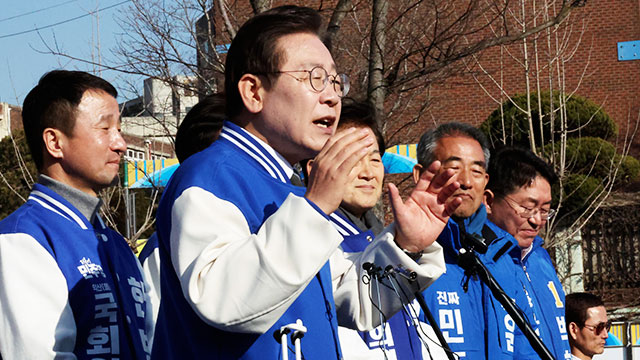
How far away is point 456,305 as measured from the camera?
4594mm

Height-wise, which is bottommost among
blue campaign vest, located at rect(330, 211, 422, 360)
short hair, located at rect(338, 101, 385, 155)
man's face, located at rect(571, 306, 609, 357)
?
man's face, located at rect(571, 306, 609, 357)

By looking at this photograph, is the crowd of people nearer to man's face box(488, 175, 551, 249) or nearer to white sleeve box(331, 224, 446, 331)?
white sleeve box(331, 224, 446, 331)

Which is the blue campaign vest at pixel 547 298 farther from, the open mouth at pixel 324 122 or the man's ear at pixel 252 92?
the man's ear at pixel 252 92

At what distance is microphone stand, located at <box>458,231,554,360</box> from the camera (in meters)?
3.61

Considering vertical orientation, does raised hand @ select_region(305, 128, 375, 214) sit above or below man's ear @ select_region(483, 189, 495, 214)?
below

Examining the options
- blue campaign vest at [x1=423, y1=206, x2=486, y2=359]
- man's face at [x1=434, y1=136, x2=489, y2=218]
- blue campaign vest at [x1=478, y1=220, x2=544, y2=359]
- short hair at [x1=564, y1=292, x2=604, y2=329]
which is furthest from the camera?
short hair at [x1=564, y1=292, x2=604, y2=329]

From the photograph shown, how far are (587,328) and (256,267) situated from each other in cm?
714

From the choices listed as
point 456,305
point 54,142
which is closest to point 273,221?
A: point 54,142

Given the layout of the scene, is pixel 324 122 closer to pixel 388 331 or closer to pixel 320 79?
pixel 320 79

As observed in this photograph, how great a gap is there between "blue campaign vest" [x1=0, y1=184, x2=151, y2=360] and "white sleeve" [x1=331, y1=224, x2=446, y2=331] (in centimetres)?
89

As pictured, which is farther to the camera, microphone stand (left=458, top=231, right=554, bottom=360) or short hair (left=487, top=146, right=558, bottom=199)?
short hair (left=487, top=146, right=558, bottom=199)

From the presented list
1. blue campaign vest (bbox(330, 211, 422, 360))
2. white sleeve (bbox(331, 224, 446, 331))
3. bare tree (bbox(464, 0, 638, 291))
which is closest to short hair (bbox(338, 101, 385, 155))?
blue campaign vest (bbox(330, 211, 422, 360))

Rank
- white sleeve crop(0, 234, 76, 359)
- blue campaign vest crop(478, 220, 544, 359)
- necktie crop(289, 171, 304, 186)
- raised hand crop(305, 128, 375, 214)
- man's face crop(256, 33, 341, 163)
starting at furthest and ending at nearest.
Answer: blue campaign vest crop(478, 220, 544, 359)
white sleeve crop(0, 234, 76, 359)
necktie crop(289, 171, 304, 186)
man's face crop(256, 33, 341, 163)
raised hand crop(305, 128, 375, 214)

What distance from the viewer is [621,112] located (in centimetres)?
2597
